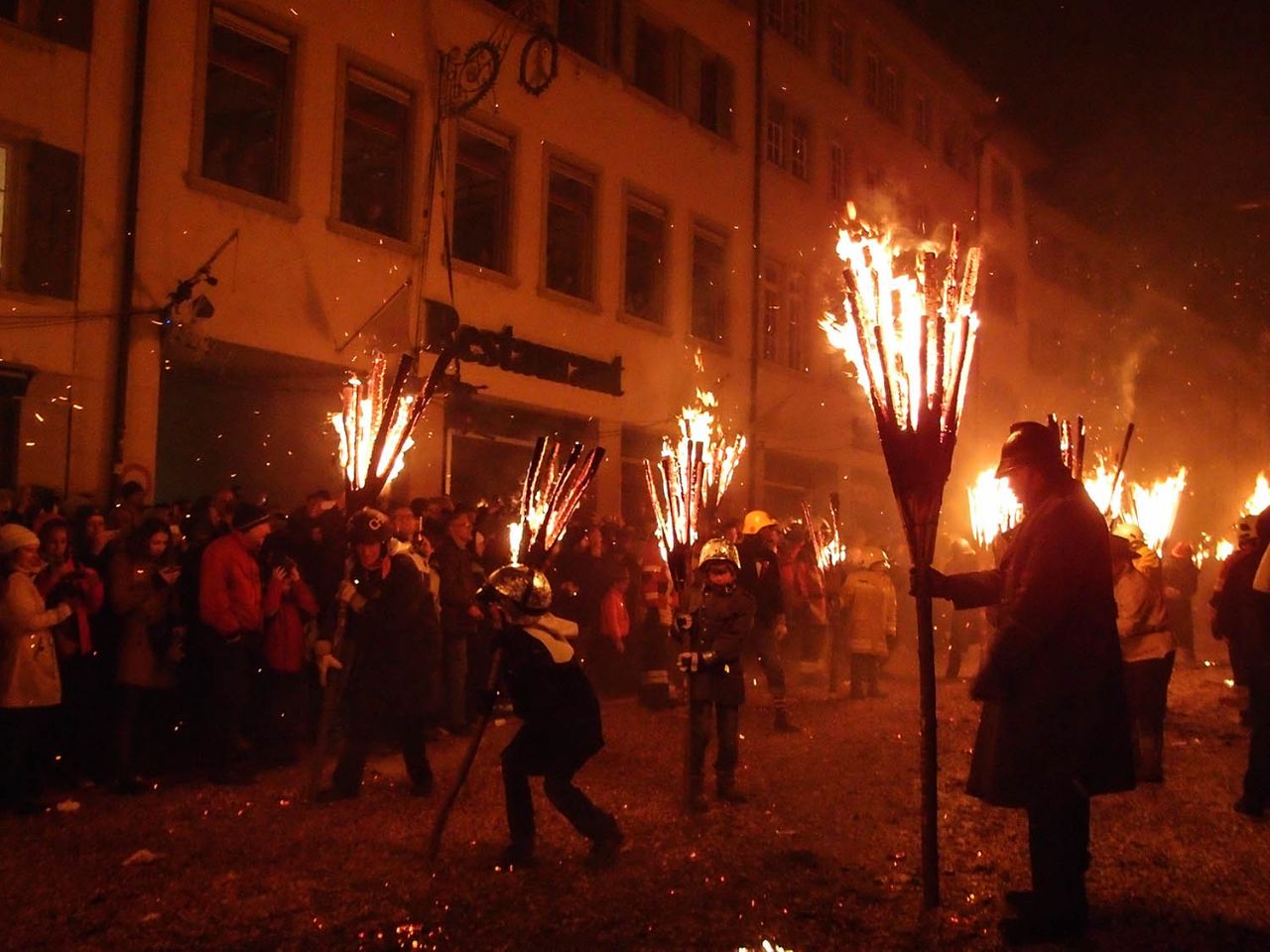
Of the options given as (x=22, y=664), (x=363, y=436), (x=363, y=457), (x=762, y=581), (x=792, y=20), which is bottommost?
(x=22, y=664)

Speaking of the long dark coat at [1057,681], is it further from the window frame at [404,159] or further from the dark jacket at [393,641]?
the window frame at [404,159]

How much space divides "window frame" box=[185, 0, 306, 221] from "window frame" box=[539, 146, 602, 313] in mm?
4794

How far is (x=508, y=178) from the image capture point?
18812mm

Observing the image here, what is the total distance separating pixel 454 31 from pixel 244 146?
414cm

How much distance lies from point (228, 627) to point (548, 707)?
3070 millimetres

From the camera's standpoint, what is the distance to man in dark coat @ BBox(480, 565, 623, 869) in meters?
6.60

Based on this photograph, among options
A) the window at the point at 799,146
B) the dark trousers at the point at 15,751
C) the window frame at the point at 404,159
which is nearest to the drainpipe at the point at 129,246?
the window frame at the point at 404,159

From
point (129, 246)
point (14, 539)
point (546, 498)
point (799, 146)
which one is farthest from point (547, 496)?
point (799, 146)

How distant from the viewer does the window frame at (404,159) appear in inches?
630

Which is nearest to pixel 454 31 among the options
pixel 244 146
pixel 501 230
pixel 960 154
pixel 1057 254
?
pixel 501 230

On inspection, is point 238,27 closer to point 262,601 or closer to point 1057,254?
point 262,601

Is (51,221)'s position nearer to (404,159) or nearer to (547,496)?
(404,159)

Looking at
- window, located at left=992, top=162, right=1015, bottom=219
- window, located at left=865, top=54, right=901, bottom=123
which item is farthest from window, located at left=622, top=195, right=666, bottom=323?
window, located at left=992, top=162, right=1015, bottom=219

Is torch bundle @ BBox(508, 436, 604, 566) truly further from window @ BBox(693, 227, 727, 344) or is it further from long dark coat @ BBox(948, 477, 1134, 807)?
window @ BBox(693, 227, 727, 344)
